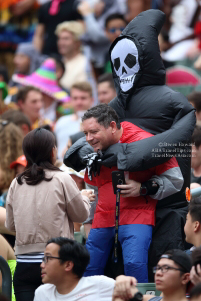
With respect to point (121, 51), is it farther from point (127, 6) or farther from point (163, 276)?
point (127, 6)

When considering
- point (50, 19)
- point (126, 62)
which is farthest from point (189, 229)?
point (50, 19)

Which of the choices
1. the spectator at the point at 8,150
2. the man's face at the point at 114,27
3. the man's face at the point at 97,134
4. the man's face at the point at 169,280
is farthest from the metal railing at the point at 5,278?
the man's face at the point at 114,27

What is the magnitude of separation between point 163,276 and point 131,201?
93 cm

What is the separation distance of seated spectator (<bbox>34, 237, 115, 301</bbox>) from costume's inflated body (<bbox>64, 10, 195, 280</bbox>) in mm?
653

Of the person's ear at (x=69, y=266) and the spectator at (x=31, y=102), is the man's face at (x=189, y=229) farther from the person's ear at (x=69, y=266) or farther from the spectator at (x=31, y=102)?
the spectator at (x=31, y=102)

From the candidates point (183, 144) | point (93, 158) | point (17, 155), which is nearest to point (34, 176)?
point (93, 158)

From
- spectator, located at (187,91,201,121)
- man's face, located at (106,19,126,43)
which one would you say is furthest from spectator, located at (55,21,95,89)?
spectator, located at (187,91,201,121)

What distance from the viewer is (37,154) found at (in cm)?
465

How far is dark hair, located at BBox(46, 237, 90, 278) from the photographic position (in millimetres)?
Result: 4207

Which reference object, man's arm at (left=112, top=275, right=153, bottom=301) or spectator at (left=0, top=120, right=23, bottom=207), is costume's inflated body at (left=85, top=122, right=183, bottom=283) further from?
spectator at (left=0, top=120, right=23, bottom=207)

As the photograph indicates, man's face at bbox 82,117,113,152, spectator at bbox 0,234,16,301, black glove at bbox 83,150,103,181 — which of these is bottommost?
spectator at bbox 0,234,16,301

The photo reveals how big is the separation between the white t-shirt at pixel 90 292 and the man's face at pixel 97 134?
102 centimetres

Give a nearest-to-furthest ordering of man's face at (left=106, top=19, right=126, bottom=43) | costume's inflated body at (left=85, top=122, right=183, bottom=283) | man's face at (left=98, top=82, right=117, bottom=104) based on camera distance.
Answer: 1. costume's inflated body at (left=85, top=122, right=183, bottom=283)
2. man's face at (left=98, top=82, right=117, bottom=104)
3. man's face at (left=106, top=19, right=126, bottom=43)

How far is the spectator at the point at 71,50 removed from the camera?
10.7m
